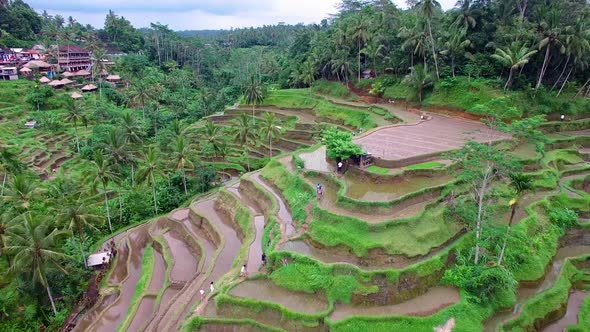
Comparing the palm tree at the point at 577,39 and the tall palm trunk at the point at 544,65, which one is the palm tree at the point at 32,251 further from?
the palm tree at the point at 577,39

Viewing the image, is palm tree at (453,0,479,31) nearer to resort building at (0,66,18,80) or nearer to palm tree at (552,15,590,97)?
palm tree at (552,15,590,97)

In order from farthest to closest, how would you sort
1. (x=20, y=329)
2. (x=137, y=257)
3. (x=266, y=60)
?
(x=266, y=60)
(x=137, y=257)
(x=20, y=329)

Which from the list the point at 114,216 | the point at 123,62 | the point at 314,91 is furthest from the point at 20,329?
the point at 123,62

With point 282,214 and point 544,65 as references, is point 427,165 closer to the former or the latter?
point 282,214

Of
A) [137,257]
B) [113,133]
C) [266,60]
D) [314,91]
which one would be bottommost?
[137,257]

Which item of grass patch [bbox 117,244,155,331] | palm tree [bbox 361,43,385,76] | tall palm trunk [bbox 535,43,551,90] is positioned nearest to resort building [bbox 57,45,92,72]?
palm tree [bbox 361,43,385,76]

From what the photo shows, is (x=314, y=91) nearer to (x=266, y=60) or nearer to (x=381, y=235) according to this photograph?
(x=266, y=60)
